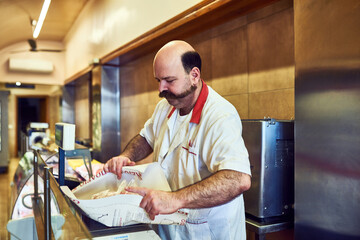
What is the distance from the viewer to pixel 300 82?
149cm

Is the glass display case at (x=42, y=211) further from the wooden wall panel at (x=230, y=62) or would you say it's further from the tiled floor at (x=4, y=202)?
the wooden wall panel at (x=230, y=62)

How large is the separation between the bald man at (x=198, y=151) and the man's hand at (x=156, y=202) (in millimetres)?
52

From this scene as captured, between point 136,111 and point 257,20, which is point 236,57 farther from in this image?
point 136,111

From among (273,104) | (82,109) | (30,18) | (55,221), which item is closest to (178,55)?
(55,221)

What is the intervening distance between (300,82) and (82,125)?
24.7 ft

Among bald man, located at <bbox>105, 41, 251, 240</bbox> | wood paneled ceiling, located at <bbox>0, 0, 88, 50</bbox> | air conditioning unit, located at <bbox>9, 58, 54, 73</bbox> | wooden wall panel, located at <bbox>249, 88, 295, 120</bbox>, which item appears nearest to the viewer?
bald man, located at <bbox>105, 41, 251, 240</bbox>

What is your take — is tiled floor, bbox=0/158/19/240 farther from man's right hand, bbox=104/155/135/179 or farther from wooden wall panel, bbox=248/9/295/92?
wooden wall panel, bbox=248/9/295/92

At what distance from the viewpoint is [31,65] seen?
8.08 m

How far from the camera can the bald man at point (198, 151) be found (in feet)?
3.91

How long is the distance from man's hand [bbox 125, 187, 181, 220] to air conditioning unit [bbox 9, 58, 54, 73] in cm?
804

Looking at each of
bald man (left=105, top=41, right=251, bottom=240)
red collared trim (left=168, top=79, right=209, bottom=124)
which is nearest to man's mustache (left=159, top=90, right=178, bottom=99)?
bald man (left=105, top=41, right=251, bottom=240)

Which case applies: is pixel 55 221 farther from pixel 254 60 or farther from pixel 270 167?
pixel 254 60

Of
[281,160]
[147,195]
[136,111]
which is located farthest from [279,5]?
[136,111]

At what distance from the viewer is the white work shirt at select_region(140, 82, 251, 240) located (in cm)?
129
